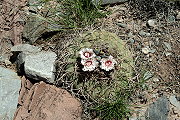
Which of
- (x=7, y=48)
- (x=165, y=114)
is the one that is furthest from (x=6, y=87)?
(x=165, y=114)

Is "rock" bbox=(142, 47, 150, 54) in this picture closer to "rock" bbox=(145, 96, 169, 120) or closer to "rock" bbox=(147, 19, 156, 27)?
"rock" bbox=(147, 19, 156, 27)

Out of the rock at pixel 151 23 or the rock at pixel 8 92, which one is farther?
the rock at pixel 151 23

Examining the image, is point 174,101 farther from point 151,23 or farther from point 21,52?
point 21,52

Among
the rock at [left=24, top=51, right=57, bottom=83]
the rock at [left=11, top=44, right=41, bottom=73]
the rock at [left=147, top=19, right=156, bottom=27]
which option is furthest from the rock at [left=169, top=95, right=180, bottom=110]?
the rock at [left=11, top=44, right=41, bottom=73]


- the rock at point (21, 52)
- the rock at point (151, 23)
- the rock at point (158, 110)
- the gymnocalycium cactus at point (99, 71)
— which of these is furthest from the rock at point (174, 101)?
the rock at point (21, 52)

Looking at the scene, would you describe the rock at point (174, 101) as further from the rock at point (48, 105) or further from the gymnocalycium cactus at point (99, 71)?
the rock at point (48, 105)

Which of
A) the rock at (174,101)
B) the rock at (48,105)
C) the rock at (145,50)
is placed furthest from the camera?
the rock at (145,50)

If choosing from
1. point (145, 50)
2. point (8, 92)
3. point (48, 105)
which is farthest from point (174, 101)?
point (8, 92)
